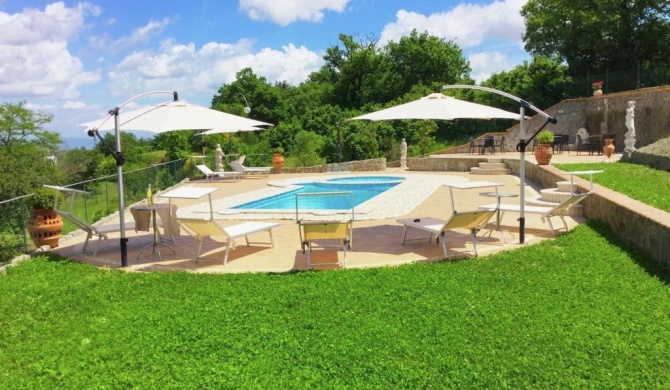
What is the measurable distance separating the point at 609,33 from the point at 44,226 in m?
27.7

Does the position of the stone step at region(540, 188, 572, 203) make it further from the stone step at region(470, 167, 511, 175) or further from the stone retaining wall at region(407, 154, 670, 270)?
the stone step at region(470, 167, 511, 175)

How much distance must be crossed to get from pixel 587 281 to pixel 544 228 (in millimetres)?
3178

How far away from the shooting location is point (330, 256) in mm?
7367

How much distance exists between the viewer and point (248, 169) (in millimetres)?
21391

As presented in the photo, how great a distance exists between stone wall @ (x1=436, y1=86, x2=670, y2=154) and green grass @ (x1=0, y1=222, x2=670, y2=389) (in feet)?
50.1

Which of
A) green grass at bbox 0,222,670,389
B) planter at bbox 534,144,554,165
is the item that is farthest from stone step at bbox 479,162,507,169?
green grass at bbox 0,222,670,389

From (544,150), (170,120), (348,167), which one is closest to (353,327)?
(170,120)

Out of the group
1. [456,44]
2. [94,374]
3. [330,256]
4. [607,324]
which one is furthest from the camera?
[456,44]

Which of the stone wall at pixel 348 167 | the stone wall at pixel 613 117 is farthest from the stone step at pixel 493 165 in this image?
the stone wall at pixel 348 167

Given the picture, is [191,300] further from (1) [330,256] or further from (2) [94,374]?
(1) [330,256]

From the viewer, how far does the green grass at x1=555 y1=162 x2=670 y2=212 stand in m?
8.32

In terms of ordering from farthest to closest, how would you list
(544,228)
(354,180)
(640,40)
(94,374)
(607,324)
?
(640,40)
(354,180)
(544,228)
(607,324)
(94,374)

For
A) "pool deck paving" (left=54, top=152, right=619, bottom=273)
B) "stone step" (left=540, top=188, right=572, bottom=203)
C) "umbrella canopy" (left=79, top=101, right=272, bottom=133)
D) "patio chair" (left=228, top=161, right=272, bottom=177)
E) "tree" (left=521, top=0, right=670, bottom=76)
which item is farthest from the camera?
"tree" (left=521, top=0, right=670, bottom=76)

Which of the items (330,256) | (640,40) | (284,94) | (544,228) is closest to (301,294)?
(330,256)
